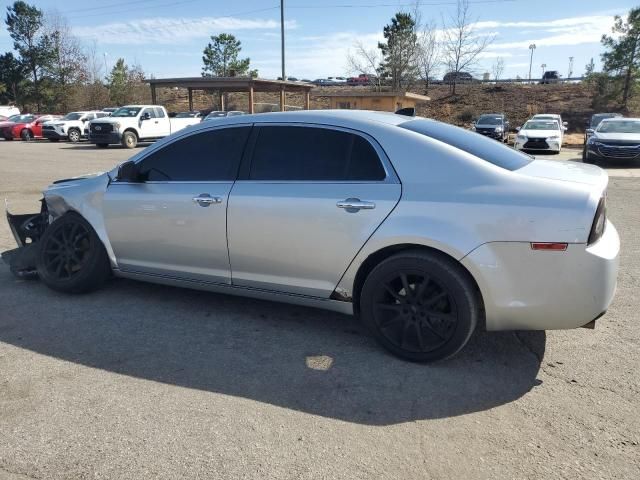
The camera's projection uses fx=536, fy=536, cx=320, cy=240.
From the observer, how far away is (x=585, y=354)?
3.70 meters

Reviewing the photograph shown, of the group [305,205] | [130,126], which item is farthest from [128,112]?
[305,205]

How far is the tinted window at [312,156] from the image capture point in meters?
3.68

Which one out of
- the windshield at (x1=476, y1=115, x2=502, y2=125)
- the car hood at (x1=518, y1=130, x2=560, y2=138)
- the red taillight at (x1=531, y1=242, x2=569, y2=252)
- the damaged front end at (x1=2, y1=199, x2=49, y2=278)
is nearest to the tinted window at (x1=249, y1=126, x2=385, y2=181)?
the red taillight at (x1=531, y1=242, x2=569, y2=252)

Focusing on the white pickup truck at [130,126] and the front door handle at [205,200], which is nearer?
the front door handle at [205,200]

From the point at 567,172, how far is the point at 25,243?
5.02 metres

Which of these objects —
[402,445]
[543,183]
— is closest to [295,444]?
[402,445]

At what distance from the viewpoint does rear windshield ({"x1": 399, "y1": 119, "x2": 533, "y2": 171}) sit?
11.9 ft

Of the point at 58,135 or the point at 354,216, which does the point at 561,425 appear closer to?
the point at 354,216

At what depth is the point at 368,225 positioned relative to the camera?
11.6 ft

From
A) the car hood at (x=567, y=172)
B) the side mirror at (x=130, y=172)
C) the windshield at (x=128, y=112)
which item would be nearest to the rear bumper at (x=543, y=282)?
the car hood at (x=567, y=172)

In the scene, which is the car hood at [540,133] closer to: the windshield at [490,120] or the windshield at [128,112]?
the windshield at [490,120]

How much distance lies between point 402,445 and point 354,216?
4.87 ft

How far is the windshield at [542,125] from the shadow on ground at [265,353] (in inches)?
767

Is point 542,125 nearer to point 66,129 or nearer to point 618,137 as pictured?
point 618,137
